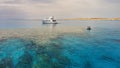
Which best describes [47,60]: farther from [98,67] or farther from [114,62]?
[114,62]

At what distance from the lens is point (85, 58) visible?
2902cm

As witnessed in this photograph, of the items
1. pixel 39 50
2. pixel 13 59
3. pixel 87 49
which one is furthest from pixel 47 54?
pixel 87 49

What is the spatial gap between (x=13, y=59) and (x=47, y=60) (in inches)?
191

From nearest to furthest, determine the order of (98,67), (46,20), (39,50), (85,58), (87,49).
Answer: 1. (98,67)
2. (85,58)
3. (39,50)
4. (87,49)
5. (46,20)

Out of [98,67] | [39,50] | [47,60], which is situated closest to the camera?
[98,67]

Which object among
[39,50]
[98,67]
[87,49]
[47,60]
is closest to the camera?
[98,67]

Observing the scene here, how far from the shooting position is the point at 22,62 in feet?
87.1

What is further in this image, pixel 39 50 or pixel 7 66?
pixel 39 50

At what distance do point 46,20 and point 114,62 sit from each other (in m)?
114

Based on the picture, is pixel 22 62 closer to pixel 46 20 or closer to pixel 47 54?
pixel 47 54

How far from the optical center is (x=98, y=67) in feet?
83.0

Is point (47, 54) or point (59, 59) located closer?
point (59, 59)

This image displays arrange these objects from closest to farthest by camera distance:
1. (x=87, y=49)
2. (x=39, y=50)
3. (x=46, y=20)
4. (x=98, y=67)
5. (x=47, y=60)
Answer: (x=98, y=67) < (x=47, y=60) < (x=39, y=50) < (x=87, y=49) < (x=46, y=20)

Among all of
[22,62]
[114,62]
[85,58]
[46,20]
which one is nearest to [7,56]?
[22,62]
